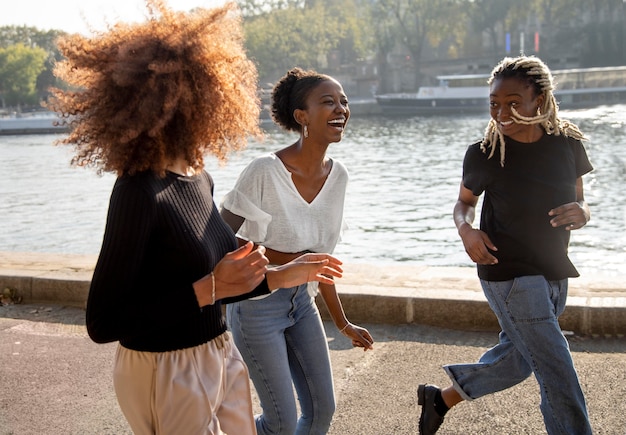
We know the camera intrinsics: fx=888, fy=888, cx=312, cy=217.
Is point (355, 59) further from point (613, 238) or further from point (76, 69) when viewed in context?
point (76, 69)

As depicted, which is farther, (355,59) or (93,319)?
(355,59)

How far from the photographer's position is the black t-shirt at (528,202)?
3.32 meters

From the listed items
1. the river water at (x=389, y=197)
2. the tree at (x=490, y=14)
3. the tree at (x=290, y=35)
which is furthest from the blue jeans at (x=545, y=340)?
the tree at (x=490, y=14)

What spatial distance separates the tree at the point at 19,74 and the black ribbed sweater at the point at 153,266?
96526 mm

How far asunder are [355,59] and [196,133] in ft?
326

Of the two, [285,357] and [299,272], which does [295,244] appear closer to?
[285,357]

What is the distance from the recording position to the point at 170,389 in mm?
2217

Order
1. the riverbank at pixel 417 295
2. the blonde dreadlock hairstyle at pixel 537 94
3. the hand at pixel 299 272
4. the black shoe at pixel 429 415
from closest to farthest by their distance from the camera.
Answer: the hand at pixel 299 272
the blonde dreadlock hairstyle at pixel 537 94
the black shoe at pixel 429 415
the riverbank at pixel 417 295

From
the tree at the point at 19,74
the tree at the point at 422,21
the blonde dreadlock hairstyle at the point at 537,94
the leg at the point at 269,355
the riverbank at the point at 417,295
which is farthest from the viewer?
the tree at the point at 19,74

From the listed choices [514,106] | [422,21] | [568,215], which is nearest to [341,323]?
[568,215]

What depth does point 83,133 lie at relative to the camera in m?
2.26

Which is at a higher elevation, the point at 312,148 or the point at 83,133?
the point at 83,133

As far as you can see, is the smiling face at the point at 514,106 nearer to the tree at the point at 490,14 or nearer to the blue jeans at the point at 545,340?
the blue jeans at the point at 545,340

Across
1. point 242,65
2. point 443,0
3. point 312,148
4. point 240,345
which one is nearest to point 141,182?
point 242,65
